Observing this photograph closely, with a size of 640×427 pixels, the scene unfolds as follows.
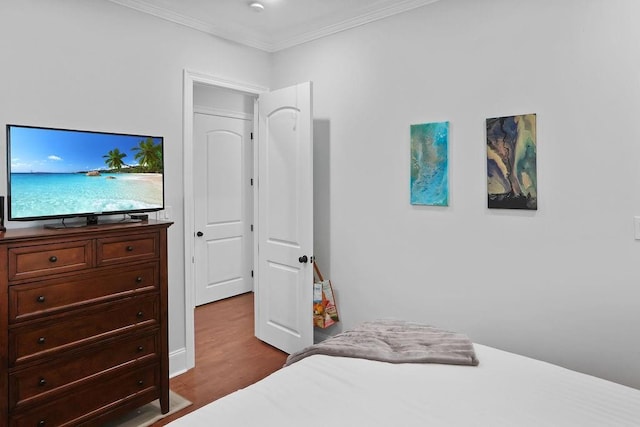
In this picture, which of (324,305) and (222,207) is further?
(222,207)

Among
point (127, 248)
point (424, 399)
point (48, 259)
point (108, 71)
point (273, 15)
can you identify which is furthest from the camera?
point (273, 15)

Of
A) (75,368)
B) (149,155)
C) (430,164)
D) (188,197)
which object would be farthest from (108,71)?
(430,164)

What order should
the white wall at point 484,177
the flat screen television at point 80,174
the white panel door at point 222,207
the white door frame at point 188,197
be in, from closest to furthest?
the white wall at point 484,177
the flat screen television at point 80,174
the white door frame at point 188,197
the white panel door at point 222,207

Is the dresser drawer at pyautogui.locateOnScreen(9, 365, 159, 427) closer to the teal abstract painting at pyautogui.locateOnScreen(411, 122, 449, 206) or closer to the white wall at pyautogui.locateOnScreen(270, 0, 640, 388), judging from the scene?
the white wall at pyautogui.locateOnScreen(270, 0, 640, 388)

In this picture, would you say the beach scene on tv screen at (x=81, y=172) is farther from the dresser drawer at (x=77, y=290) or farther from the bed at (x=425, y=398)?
the bed at (x=425, y=398)

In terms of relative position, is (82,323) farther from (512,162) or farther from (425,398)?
(512,162)

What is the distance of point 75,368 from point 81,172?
1.12 m

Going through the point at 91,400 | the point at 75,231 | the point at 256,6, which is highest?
the point at 256,6

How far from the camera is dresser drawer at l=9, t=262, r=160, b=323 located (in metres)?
2.01

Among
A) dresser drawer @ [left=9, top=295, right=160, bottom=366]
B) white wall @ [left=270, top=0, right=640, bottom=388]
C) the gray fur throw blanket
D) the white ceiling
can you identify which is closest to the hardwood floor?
dresser drawer @ [left=9, top=295, right=160, bottom=366]

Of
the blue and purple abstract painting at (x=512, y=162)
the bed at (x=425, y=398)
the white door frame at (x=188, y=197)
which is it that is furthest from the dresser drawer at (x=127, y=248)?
the blue and purple abstract painting at (x=512, y=162)

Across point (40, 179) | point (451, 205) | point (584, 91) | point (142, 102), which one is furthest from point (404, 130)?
point (40, 179)

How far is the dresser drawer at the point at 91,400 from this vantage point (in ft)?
6.80

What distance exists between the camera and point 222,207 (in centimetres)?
493
